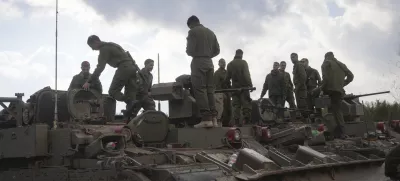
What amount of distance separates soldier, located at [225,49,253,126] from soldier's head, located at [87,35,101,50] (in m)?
4.31

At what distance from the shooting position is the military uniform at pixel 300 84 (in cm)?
1560

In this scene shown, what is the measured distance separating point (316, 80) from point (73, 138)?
Answer: 10.5 metres

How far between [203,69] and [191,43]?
511 millimetres

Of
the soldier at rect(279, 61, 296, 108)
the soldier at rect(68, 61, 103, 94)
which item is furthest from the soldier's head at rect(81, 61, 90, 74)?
the soldier at rect(279, 61, 296, 108)

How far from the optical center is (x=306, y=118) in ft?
47.2

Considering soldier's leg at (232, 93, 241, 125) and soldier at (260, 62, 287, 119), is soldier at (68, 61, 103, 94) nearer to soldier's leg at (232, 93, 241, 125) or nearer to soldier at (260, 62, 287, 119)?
soldier's leg at (232, 93, 241, 125)

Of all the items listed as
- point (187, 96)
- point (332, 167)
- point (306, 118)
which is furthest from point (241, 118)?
point (332, 167)

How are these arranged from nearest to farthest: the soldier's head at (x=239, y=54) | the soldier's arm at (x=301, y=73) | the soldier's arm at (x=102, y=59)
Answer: the soldier's arm at (x=102, y=59) → the soldier's head at (x=239, y=54) → the soldier's arm at (x=301, y=73)

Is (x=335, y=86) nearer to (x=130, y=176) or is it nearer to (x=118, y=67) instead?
(x=118, y=67)

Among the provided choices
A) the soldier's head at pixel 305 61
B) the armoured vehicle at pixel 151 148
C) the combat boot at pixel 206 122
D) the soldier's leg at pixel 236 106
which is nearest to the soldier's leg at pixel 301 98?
the soldier's head at pixel 305 61

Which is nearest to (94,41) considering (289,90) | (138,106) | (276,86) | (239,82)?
(138,106)

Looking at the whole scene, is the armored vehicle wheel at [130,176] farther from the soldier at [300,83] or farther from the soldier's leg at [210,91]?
the soldier at [300,83]

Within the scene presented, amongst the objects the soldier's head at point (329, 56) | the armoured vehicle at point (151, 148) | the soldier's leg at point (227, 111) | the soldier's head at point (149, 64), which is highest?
the soldier's head at point (329, 56)

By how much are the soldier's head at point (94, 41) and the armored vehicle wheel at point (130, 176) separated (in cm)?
405
